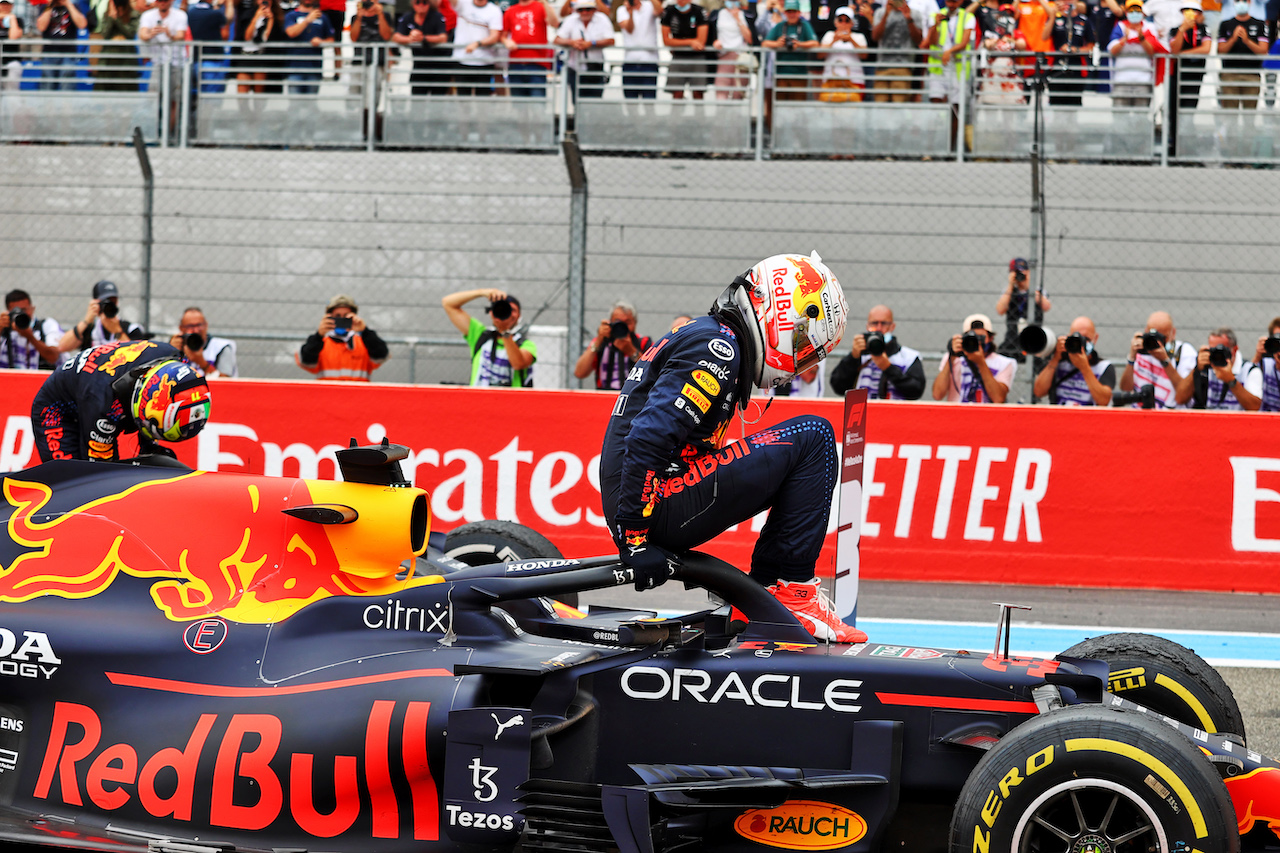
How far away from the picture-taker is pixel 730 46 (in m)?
14.7

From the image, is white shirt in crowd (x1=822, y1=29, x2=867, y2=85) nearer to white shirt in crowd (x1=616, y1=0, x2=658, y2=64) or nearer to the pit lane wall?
white shirt in crowd (x1=616, y1=0, x2=658, y2=64)

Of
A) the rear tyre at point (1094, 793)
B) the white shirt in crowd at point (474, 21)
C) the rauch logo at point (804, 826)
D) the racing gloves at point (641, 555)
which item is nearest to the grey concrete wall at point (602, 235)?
the white shirt in crowd at point (474, 21)

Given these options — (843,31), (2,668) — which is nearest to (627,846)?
(2,668)

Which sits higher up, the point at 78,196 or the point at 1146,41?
the point at 1146,41

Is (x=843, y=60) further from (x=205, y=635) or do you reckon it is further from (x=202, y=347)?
(x=205, y=635)

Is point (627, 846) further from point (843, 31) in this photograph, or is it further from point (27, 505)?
point (843, 31)

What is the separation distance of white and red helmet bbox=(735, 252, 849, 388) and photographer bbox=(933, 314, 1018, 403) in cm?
615

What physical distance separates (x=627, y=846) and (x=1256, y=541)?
7388 mm

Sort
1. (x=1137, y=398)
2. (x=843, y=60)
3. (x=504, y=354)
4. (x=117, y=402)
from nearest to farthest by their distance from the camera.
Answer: (x=117, y=402), (x=1137, y=398), (x=504, y=354), (x=843, y=60)

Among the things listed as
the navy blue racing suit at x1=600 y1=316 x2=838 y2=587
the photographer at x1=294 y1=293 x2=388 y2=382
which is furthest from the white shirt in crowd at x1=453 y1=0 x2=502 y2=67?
the navy blue racing suit at x1=600 y1=316 x2=838 y2=587

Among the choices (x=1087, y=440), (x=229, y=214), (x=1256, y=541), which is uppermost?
(x=229, y=214)

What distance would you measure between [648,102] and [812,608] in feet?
34.4

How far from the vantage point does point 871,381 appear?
11.0m

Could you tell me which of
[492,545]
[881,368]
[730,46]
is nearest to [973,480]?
[881,368]
